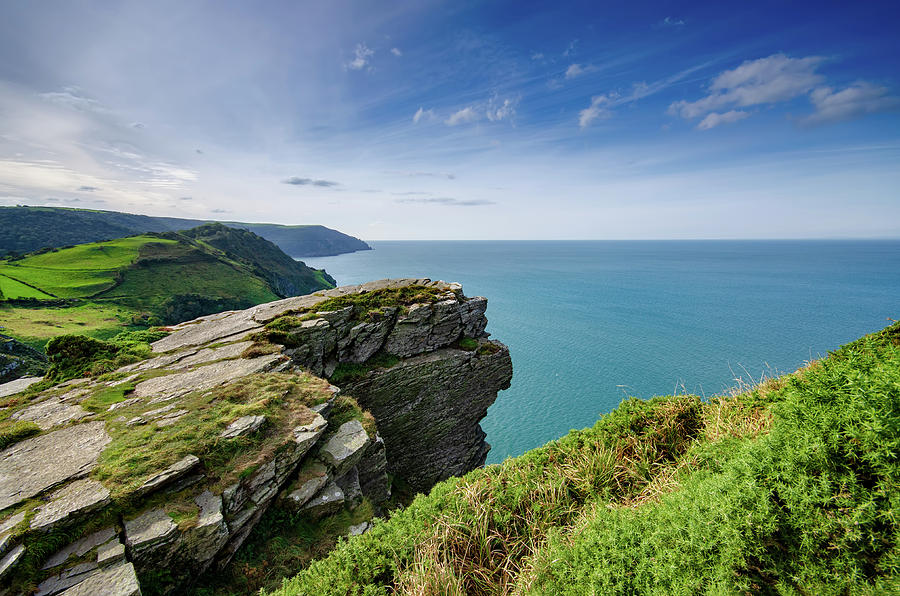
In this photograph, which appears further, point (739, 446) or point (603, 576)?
point (739, 446)

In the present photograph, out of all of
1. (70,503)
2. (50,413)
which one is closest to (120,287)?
(50,413)

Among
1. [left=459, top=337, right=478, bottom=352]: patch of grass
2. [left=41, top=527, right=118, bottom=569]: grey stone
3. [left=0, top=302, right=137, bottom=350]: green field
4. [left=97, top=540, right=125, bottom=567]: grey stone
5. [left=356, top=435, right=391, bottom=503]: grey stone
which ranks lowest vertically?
[left=0, top=302, right=137, bottom=350]: green field

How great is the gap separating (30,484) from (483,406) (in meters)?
23.9

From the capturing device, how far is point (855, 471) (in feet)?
10.9

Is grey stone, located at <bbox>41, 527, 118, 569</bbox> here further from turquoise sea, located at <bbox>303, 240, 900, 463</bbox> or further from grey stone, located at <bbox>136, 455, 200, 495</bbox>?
turquoise sea, located at <bbox>303, 240, 900, 463</bbox>

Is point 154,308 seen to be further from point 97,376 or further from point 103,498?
point 103,498

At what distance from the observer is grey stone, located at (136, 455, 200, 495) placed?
28.5 feet

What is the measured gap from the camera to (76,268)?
85188mm

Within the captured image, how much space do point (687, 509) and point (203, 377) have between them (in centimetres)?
1750

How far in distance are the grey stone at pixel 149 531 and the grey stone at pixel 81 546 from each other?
341 mm

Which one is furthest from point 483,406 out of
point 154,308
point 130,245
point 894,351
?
point 130,245

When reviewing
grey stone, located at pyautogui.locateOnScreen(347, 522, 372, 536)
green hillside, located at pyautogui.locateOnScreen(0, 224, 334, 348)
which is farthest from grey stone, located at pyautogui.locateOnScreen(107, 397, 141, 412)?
green hillside, located at pyautogui.locateOnScreen(0, 224, 334, 348)

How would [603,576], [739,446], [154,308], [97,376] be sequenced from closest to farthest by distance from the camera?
[603,576]
[739,446]
[97,376]
[154,308]

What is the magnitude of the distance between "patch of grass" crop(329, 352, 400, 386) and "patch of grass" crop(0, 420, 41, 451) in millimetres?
12237
